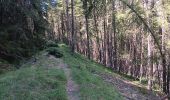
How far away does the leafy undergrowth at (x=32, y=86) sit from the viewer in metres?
13.0

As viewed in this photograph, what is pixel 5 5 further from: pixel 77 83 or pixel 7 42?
pixel 77 83

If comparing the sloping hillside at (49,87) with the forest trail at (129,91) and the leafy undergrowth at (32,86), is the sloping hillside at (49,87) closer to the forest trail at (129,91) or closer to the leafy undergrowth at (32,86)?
the leafy undergrowth at (32,86)

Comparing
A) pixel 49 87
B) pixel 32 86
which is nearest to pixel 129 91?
pixel 49 87

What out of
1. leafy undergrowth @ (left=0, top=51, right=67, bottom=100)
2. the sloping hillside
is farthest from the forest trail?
leafy undergrowth @ (left=0, top=51, right=67, bottom=100)

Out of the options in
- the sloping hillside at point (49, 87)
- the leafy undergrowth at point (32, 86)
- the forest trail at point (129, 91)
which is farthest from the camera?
the forest trail at point (129, 91)

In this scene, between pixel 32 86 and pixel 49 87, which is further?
pixel 49 87

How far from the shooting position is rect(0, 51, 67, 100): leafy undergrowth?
514 inches

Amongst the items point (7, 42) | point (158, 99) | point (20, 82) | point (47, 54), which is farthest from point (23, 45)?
point (158, 99)

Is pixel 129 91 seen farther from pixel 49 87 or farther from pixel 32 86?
pixel 32 86

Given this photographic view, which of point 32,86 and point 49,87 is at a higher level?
point 32,86

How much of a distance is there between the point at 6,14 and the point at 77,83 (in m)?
6.25

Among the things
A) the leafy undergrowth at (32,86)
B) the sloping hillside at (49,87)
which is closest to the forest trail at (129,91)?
the sloping hillside at (49,87)

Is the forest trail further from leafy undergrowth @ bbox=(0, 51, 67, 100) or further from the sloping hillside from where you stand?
leafy undergrowth @ bbox=(0, 51, 67, 100)

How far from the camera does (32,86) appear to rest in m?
14.4
